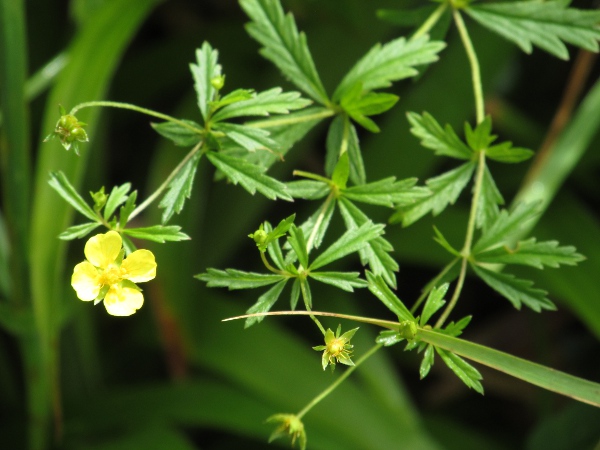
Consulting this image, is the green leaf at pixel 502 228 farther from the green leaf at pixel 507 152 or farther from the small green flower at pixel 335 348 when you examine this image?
the small green flower at pixel 335 348

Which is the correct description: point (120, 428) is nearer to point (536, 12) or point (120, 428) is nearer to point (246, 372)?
point (246, 372)

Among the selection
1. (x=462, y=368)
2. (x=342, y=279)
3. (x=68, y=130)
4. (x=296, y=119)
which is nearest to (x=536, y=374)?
(x=462, y=368)

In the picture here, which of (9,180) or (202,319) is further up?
(9,180)

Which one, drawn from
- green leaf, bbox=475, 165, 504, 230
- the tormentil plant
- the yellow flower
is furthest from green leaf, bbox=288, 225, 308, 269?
green leaf, bbox=475, 165, 504, 230

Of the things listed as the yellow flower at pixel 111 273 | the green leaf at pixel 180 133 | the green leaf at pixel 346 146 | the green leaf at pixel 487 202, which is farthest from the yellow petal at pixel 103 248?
the green leaf at pixel 487 202

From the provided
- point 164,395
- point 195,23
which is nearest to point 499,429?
point 164,395

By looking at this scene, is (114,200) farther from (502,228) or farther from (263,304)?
(502,228)

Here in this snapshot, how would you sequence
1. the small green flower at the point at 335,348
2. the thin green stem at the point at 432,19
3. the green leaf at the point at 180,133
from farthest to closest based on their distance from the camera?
the thin green stem at the point at 432,19, the green leaf at the point at 180,133, the small green flower at the point at 335,348
